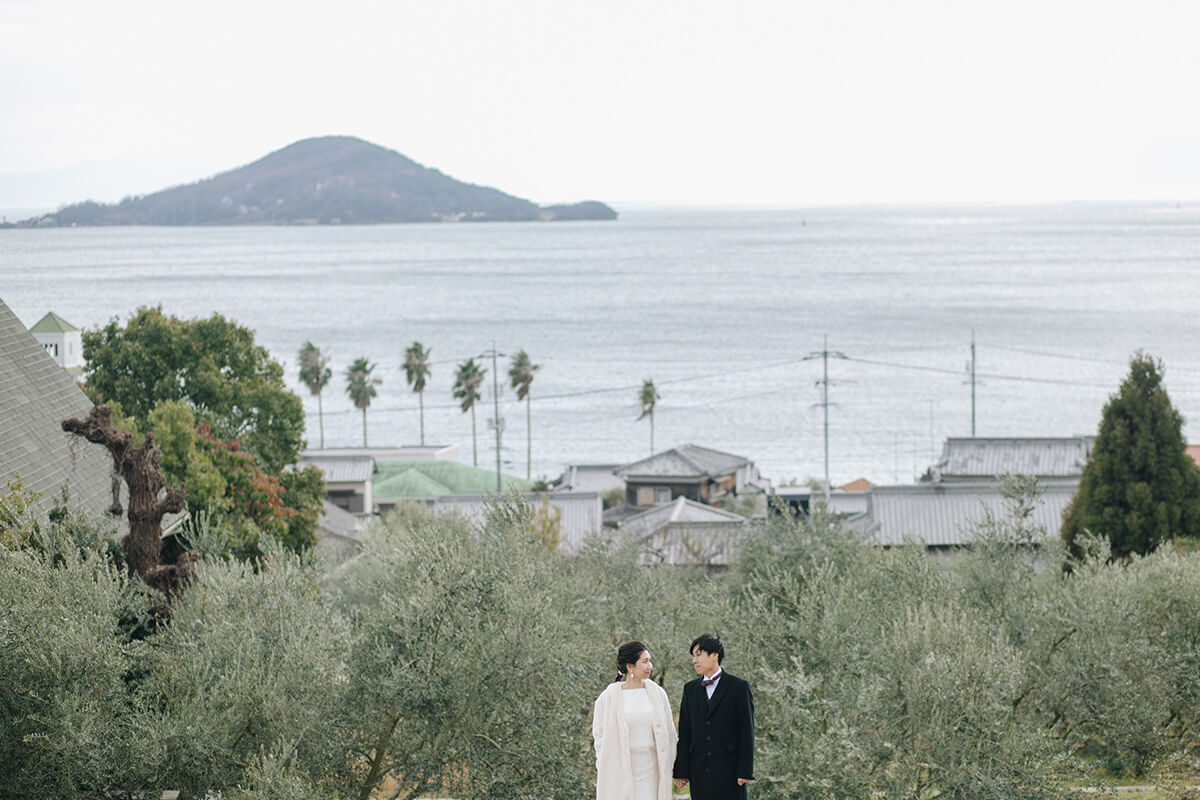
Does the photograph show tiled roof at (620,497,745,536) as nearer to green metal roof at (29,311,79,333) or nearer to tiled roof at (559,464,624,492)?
tiled roof at (559,464,624,492)

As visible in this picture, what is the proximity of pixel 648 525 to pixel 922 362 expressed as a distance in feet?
289

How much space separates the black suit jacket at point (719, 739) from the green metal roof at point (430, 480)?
54383 mm

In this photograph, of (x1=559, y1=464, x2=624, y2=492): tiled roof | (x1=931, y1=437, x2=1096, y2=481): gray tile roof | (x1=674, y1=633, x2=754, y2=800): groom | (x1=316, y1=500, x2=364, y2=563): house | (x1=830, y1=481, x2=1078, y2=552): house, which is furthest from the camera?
(x1=559, y1=464, x2=624, y2=492): tiled roof

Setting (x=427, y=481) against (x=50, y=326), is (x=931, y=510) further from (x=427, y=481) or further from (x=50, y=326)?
(x=50, y=326)

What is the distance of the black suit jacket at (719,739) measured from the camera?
8586 millimetres

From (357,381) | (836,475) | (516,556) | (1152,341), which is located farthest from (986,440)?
(1152,341)

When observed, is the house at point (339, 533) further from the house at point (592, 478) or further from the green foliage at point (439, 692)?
the green foliage at point (439, 692)

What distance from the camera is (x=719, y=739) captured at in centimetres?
862

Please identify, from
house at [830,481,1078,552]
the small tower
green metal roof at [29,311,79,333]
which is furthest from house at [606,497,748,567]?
green metal roof at [29,311,79,333]

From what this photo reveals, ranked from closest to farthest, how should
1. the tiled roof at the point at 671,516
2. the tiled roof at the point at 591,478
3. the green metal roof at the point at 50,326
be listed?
the green metal roof at the point at 50,326 < the tiled roof at the point at 671,516 < the tiled roof at the point at 591,478

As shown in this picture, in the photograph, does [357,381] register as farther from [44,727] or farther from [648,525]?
[44,727]

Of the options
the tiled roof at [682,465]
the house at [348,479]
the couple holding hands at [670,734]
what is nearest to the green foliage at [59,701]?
the couple holding hands at [670,734]

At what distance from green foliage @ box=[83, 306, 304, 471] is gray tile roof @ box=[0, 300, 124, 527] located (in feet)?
40.1

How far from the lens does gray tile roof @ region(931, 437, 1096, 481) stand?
2415 inches
